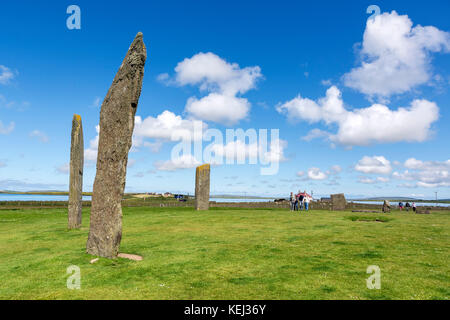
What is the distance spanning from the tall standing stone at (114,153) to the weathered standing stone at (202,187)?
18.2 metres

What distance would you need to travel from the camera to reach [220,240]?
11562 mm

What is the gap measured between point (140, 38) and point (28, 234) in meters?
10.7

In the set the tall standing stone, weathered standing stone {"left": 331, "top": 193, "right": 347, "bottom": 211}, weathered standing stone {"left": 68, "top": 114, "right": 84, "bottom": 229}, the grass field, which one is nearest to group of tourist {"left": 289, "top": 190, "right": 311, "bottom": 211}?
weathered standing stone {"left": 331, "top": 193, "right": 347, "bottom": 211}

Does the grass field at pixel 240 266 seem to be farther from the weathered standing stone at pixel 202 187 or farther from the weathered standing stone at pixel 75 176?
the weathered standing stone at pixel 202 187

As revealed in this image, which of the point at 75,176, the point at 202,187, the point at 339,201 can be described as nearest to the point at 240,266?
the point at 75,176

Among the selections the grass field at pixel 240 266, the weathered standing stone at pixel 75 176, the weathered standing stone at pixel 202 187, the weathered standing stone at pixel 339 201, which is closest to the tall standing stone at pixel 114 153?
the grass field at pixel 240 266

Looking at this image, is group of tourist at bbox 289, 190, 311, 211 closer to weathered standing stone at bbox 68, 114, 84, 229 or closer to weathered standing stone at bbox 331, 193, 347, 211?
weathered standing stone at bbox 331, 193, 347, 211

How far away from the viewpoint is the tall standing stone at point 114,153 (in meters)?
9.39

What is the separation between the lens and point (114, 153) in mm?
9578

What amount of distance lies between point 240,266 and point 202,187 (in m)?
20.4

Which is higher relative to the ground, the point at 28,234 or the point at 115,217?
the point at 115,217

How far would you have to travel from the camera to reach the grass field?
6.14 metres
